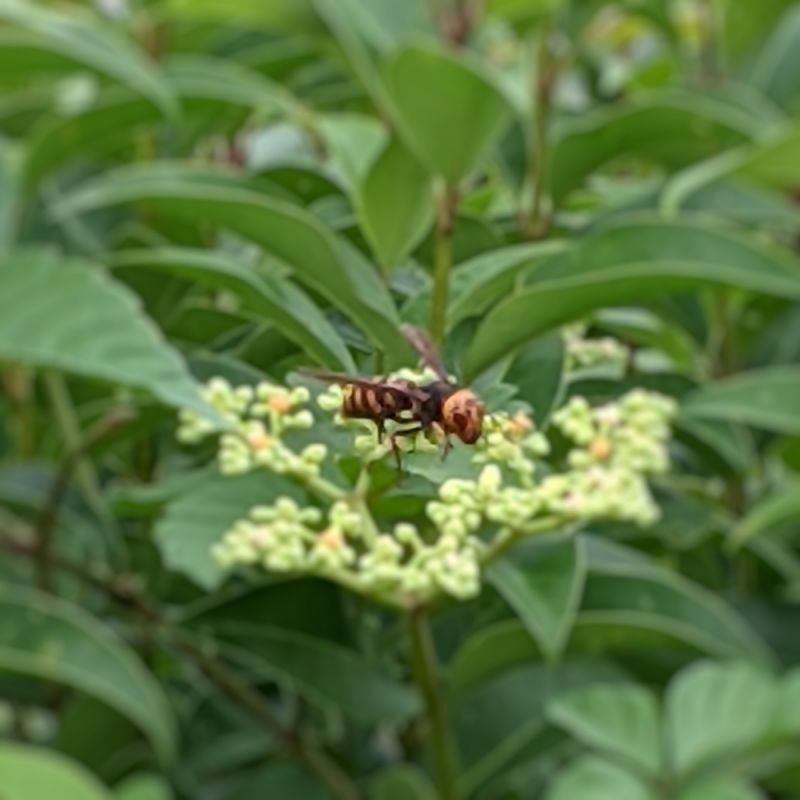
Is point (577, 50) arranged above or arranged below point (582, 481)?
above

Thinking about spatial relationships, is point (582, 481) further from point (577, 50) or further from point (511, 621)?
point (577, 50)

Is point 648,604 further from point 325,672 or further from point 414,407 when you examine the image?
point 414,407

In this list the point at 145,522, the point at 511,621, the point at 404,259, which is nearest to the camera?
the point at 404,259

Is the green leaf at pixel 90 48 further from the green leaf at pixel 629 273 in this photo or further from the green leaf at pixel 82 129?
the green leaf at pixel 629 273

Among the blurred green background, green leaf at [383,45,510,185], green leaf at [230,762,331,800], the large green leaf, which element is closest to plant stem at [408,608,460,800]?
the blurred green background

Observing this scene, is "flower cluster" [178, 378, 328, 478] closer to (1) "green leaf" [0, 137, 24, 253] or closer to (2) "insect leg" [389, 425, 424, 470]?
(2) "insect leg" [389, 425, 424, 470]

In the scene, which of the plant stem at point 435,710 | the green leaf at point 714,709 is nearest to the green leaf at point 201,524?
the plant stem at point 435,710

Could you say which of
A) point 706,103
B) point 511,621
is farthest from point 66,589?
point 706,103
